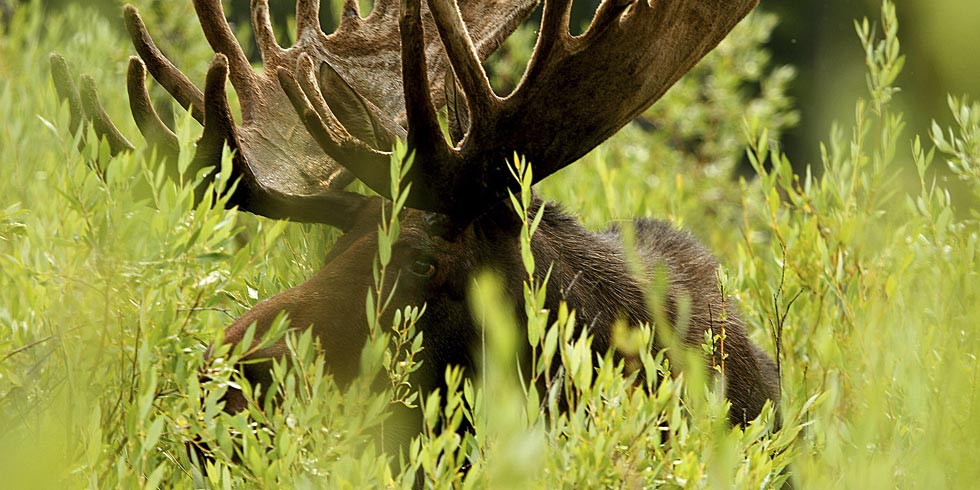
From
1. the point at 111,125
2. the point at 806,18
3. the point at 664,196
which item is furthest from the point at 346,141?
the point at 806,18

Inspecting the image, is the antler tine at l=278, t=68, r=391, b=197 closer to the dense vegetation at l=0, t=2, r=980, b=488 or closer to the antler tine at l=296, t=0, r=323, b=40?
the dense vegetation at l=0, t=2, r=980, b=488

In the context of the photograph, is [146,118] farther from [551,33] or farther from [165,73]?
[551,33]

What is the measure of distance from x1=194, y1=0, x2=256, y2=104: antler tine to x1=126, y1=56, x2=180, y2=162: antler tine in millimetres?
371

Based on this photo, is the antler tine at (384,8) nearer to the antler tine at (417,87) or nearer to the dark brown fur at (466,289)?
the dark brown fur at (466,289)

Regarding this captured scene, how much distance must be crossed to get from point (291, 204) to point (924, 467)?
174 cm

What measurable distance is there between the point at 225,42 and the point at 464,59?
0.90m

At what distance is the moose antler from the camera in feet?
9.64

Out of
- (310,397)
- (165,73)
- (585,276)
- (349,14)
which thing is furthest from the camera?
(349,14)

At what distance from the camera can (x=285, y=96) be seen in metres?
3.64

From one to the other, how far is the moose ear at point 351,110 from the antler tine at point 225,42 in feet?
1.68

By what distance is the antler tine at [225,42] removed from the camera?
3.38m

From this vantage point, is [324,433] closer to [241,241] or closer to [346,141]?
[346,141]

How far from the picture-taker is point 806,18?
1309 cm

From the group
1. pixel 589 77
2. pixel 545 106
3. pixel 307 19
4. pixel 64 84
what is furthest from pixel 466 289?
pixel 307 19
